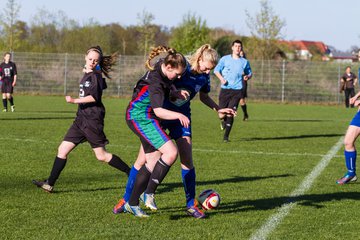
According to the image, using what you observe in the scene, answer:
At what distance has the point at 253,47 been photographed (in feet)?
147

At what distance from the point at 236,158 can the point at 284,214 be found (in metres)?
4.56

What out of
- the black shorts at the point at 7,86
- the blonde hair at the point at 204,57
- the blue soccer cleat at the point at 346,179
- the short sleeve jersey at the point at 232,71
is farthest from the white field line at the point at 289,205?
the black shorts at the point at 7,86

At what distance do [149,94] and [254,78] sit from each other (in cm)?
3061

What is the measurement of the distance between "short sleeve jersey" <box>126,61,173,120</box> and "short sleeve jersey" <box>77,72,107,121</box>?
1308 millimetres

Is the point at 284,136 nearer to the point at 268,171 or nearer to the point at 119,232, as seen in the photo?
the point at 268,171

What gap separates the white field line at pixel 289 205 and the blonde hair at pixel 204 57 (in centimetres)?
159

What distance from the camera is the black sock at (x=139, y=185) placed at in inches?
244

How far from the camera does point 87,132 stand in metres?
7.57

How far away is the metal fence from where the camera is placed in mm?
36062

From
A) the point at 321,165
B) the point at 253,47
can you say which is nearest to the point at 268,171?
the point at 321,165

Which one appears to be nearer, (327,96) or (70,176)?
(70,176)

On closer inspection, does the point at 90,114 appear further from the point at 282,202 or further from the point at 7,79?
the point at 7,79

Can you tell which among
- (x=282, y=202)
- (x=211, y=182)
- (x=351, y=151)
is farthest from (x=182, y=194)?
(x=351, y=151)

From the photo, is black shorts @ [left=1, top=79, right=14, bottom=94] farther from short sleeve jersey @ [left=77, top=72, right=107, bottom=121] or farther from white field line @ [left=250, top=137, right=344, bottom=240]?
short sleeve jersey @ [left=77, top=72, right=107, bottom=121]
